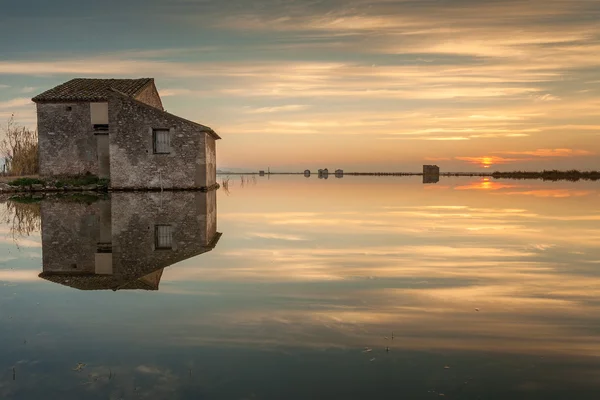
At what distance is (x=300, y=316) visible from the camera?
6.14 metres

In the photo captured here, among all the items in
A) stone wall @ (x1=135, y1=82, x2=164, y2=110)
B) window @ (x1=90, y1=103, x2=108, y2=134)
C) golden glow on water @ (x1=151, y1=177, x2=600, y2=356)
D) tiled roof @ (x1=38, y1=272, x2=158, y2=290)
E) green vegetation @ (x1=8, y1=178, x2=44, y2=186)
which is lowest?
tiled roof @ (x1=38, y1=272, x2=158, y2=290)

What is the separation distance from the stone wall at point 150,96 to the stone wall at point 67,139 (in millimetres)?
3701

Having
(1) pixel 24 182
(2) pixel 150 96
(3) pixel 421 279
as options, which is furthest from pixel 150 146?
(3) pixel 421 279

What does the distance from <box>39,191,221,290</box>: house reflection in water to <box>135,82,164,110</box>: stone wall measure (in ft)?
54.1

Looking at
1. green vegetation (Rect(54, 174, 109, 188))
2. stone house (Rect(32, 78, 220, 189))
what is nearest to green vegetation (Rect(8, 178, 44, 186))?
green vegetation (Rect(54, 174, 109, 188))

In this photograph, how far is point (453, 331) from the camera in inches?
219

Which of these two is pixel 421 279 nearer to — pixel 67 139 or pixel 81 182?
pixel 81 182

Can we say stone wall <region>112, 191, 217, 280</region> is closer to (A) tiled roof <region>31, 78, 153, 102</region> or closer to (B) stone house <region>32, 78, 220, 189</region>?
(B) stone house <region>32, 78, 220, 189</region>

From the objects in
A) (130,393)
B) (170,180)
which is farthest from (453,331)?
(170,180)

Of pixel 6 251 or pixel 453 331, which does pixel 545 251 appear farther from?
pixel 6 251

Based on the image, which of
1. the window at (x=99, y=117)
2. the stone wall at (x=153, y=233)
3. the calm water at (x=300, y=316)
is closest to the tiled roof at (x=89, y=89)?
the window at (x=99, y=117)

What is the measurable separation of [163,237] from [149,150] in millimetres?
19396

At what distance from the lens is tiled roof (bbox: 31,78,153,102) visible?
113 ft

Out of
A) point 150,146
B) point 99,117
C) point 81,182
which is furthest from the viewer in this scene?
point 99,117
